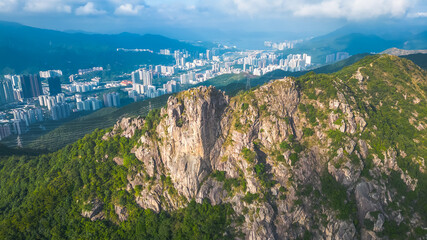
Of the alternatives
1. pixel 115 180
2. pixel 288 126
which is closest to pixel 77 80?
pixel 115 180

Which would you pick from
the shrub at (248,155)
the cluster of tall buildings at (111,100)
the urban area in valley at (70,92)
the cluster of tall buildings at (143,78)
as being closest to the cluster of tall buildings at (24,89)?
the urban area in valley at (70,92)

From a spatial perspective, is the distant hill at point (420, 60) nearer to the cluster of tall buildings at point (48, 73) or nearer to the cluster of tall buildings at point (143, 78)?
the cluster of tall buildings at point (143, 78)

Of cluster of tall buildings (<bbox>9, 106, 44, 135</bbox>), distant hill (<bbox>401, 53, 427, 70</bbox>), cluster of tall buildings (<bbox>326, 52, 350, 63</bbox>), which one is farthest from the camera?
cluster of tall buildings (<bbox>326, 52, 350, 63</bbox>)

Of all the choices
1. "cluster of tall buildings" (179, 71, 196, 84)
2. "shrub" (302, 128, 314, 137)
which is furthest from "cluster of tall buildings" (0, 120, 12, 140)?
"cluster of tall buildings" (179, 71, 196, 84)

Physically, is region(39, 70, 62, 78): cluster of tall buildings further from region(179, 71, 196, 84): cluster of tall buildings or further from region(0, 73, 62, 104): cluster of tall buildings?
region(179, 71, 196, 84): cluster of tall buildings

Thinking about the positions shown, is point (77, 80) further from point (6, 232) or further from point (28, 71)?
point (6, 232)

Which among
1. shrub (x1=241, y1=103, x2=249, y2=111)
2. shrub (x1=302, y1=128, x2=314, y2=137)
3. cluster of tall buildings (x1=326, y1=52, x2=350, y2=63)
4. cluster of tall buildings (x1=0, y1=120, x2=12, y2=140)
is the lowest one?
cluster of tall buildings (x1=0, y1=120, x2=12, y2=140)

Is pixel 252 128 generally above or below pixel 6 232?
above

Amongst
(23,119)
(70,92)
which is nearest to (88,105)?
(23,119)
